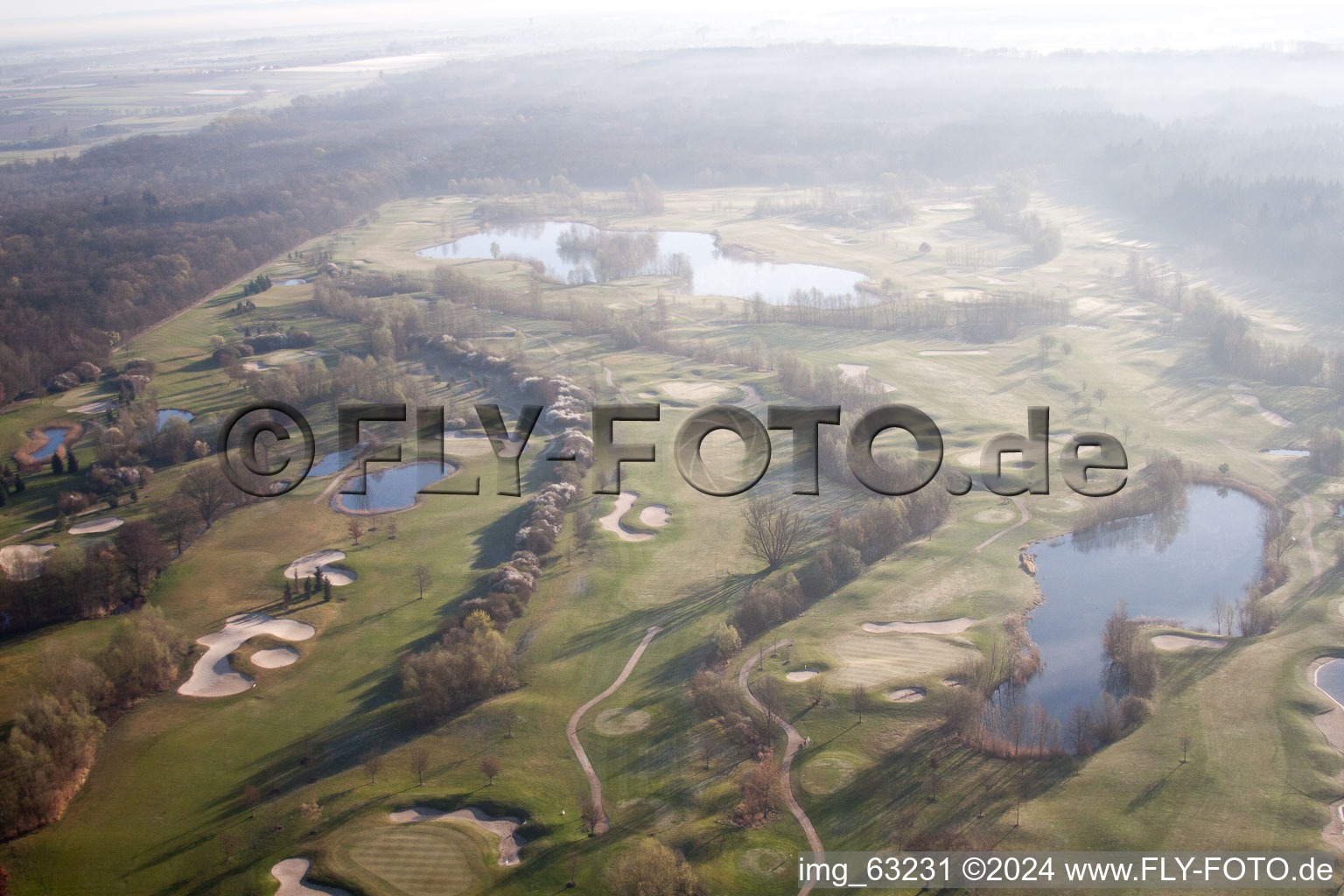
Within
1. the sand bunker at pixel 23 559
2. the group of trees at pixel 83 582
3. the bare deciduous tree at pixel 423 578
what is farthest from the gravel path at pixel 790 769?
the sand bunker at pixel 23 559

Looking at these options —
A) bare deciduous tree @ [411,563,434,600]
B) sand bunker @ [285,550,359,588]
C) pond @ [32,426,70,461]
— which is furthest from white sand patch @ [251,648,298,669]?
pond @ [32,426,70,461]

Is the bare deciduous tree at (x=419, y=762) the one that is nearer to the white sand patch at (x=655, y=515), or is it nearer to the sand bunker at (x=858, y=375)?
the white sand patch at (x=655, y=515)

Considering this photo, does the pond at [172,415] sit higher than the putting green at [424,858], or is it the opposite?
the pond at [172,415]

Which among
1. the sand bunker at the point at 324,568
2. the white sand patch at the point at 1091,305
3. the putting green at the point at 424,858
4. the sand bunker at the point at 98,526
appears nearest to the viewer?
the putting green at the point at 424,858

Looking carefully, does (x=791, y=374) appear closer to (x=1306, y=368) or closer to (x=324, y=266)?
(x=1306, y=368)

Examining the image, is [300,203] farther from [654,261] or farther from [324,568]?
[324,568]

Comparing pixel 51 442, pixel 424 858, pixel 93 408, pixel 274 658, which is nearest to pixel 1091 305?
pixel 274 658

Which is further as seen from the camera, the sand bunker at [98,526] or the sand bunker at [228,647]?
the sand bunker at [98,526]
